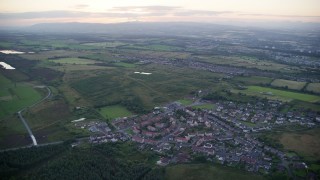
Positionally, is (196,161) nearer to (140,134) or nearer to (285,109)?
(140,134)

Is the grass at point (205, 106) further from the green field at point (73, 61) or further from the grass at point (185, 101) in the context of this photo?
the green field at point (73, 61)

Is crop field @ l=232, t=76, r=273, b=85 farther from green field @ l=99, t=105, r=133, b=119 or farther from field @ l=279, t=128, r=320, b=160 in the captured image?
green field @ l=99, t=105, r=133, b=119

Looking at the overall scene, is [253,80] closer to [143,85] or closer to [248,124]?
[143,85]

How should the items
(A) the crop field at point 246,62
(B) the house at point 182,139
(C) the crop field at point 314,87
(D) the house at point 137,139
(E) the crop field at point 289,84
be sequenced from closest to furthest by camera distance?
(D) the house at point 137,139 < (B) the house at point 182,139 < (C) the crop field at point 314,87 < (E) the crop field at point 289,84 < (A) the crop field at point 246,62

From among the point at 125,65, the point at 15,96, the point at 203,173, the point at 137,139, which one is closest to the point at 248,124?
the point at 137,139

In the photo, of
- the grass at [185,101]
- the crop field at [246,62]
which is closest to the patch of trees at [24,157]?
the grass at [185,101]

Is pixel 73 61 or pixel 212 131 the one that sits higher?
pixel 73 61
